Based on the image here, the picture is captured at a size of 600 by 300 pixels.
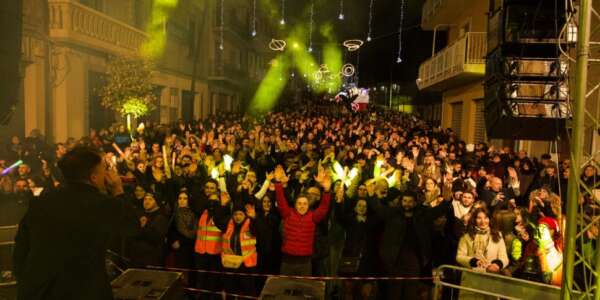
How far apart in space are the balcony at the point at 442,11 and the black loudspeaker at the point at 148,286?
1702 cm

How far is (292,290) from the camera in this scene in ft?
12.6

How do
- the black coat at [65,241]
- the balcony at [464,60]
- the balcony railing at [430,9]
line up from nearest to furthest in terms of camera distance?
the black coat at [65,241] < the balcony at [464,60] < the balcony railing at [430,9]

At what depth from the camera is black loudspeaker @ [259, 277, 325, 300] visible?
3.69 m

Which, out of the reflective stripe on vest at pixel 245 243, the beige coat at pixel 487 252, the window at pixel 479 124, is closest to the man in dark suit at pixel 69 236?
the reflective stripe on vest at pixel 245 243

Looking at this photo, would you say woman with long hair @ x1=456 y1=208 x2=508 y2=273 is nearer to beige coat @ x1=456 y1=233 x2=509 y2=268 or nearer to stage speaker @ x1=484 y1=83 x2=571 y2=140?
beige coat @ x1=456 y1=233 x2=509 y2=268

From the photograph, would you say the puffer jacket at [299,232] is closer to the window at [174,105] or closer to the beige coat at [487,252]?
the beige coat at [487,252]

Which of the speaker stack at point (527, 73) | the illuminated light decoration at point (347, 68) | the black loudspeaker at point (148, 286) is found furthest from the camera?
the illuminated light decoration at point (347, 68)

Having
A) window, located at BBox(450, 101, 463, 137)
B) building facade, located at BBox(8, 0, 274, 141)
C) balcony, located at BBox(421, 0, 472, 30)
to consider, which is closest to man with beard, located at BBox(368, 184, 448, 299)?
building facade, located at BBox(8, 0, 274, 141)

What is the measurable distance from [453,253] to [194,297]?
10.3 feet

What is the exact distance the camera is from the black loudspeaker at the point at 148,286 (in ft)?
12.1

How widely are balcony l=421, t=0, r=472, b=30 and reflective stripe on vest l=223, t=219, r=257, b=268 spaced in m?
15.6

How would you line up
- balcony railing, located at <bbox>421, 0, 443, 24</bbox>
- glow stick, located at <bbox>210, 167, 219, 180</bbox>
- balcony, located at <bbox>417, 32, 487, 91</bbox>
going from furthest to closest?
balcony railing, located at <bbox>421, 0, 443, 24</bbox> < balcony, located at <bbox>417, 32, 487, 91</bbox> < glow stick, located at <bbox>210, 167, 219, 180</bbox>

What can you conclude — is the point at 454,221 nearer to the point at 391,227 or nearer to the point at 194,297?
the point at 391,227

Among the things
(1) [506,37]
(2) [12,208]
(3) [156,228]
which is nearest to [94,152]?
(3) [156,228]
